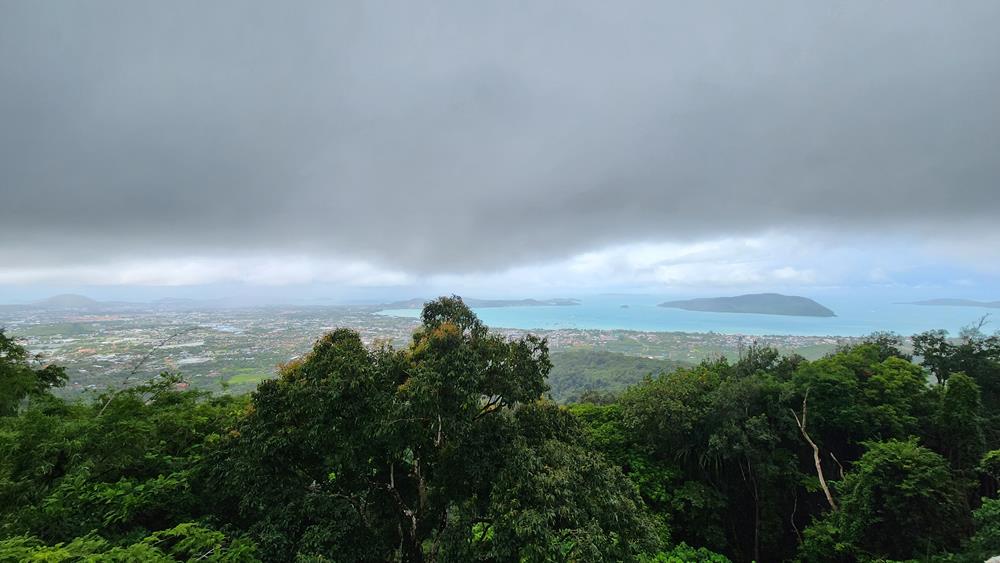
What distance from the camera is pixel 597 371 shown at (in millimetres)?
55312

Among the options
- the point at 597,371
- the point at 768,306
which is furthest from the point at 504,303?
the point at 768,306

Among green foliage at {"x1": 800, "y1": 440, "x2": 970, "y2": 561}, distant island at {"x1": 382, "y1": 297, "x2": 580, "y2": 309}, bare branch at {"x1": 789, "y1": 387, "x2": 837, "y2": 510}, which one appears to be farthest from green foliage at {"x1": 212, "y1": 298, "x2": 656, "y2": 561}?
distant island at {"x1": 382, "y1": 297, "x2": 580, "y2": 309}

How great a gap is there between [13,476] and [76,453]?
0.71m

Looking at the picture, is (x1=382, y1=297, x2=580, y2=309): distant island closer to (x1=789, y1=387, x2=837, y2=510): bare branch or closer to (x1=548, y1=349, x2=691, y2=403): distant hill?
(x1=548, y1=349, x2=691, y2=403): distant hill

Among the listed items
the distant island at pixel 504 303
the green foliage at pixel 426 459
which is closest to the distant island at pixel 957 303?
the distant island at pixel 504 303

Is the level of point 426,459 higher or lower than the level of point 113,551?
lower

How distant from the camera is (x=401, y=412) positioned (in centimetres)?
601

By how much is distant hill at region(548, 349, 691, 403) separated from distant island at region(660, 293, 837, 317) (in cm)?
12118

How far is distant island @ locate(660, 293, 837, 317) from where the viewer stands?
14475 centimetres

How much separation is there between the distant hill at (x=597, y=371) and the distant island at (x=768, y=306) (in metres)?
121

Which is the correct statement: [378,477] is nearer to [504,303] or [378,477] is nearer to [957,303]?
[504,303]

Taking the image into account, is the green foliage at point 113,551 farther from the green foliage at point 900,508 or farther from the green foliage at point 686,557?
the green foliage at point 900,508

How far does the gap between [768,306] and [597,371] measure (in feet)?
441

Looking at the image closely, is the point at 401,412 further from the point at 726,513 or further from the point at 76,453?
the point at 726,513
